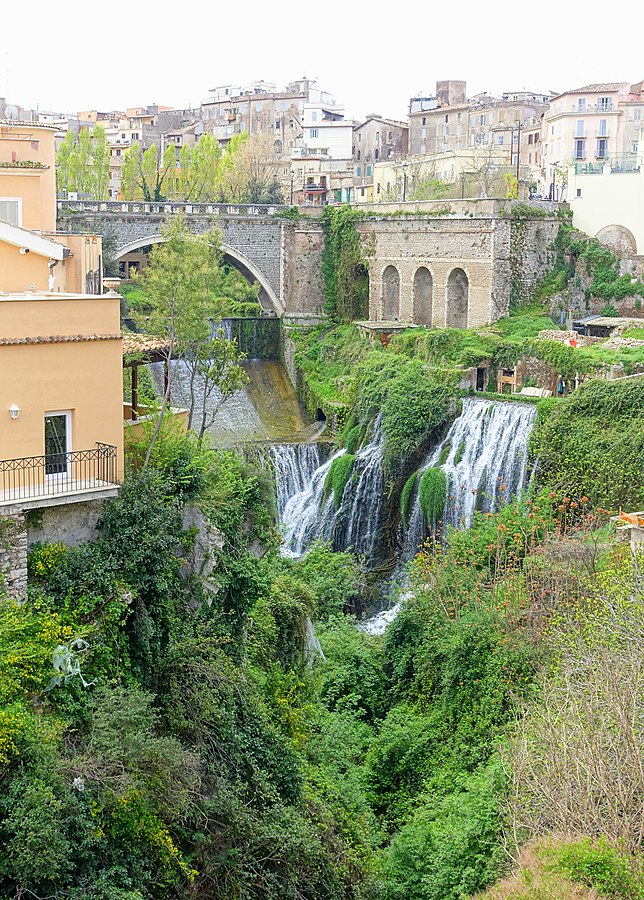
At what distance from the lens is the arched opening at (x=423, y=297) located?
137ft

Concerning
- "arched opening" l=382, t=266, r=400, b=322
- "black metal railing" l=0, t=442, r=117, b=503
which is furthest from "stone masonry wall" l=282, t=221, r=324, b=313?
"black metal railing" l=0, t=442, r=117, b=503

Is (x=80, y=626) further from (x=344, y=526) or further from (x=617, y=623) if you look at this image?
(x=344, y=526)

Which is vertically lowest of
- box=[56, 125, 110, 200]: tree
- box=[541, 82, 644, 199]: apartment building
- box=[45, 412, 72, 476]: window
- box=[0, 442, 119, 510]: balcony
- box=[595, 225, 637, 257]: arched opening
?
box=[0, 442, 119, 510]: balcony

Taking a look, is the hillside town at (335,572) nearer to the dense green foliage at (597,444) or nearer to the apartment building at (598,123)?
the dense green foliage at (597,444)

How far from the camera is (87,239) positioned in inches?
811

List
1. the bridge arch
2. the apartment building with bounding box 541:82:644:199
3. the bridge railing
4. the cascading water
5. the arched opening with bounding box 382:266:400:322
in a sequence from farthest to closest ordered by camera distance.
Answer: the apartment building with bounding box 541:82:644:199 < the bridge arch < the arched opening with bounding box 382:266:400:322 < the bridge railing < the cascading water

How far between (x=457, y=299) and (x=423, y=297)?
7.87 ft

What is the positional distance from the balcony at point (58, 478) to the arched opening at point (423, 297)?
2931 centimetres

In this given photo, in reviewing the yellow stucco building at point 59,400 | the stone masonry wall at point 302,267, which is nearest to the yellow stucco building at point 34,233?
the yellow stucco building at point 59,400

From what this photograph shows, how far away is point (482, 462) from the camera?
29172 mm

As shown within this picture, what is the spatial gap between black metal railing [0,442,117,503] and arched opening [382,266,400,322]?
3070 cm

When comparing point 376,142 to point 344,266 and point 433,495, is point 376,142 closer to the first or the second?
point 344,266

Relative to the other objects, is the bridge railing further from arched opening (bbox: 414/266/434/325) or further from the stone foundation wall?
the stone foundation wall

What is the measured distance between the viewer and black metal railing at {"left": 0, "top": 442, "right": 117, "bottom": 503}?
41.9 feet
